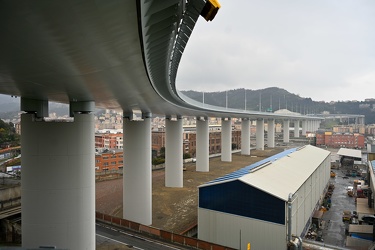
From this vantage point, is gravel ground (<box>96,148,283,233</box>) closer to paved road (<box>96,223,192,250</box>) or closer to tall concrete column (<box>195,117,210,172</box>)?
tall concrete column (<box>195,117,210,172</box>)

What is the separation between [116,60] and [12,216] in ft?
53.2

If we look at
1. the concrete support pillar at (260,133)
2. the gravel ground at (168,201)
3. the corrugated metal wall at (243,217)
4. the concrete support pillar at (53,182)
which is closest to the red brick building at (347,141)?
the concrete support pillar at (260,133)

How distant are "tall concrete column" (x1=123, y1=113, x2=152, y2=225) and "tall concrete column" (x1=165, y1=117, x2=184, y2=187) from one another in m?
8.70

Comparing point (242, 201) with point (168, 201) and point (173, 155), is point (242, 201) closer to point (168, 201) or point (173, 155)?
point (168, 201)

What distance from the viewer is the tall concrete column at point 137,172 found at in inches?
664

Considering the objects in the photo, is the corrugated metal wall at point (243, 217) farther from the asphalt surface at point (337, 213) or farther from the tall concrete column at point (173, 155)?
the tall concrete column at point (173, 155)

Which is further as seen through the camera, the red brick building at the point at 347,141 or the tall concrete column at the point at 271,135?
the red brick building at the point at 347,141

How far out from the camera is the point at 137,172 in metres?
17.0

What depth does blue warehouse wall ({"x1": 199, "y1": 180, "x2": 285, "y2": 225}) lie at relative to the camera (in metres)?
12.9

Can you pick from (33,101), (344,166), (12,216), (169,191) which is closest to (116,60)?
(33,101)

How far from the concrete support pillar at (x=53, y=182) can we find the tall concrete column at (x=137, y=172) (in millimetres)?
6864

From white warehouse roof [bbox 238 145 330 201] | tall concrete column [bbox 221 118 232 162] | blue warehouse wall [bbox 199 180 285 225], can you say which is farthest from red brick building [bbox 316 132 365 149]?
blue warehouse wall [bbox 199 180 285 225]

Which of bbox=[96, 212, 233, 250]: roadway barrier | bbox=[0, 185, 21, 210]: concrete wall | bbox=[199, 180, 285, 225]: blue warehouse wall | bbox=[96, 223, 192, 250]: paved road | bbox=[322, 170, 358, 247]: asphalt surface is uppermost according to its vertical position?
bbox=[199, 180, 285, 225]: blue warehouse wall

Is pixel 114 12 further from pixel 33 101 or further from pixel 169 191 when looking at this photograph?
pixel 169 191
